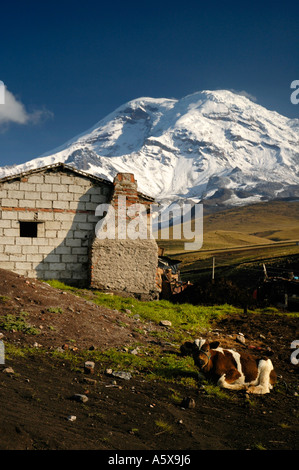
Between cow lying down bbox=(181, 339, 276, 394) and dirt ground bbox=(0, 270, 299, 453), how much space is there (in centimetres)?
22

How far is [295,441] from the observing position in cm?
525

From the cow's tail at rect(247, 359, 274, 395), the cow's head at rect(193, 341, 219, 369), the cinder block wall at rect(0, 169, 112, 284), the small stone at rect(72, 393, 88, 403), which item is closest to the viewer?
the small stone at rect(72, 393, 88, 403)

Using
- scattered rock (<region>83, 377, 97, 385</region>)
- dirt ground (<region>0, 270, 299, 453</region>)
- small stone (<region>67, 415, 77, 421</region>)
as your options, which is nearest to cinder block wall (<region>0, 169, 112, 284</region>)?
dirt ground (<region>0, 270, 299, 453</region>)

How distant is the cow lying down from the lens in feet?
23.2

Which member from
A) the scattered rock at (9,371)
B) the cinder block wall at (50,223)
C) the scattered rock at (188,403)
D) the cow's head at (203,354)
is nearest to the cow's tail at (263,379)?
the cow's head at (203,354)

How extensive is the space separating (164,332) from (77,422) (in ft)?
20.0

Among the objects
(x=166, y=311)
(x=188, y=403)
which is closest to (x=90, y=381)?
(x=188, y=403)

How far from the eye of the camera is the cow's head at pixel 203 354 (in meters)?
7.31

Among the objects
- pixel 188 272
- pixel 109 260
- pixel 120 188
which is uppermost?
pixel 120 188

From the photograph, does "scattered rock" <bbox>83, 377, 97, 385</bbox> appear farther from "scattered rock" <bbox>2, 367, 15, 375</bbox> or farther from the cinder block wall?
the cinder block wall

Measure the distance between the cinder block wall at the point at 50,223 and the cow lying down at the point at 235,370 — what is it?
9118 millimetres

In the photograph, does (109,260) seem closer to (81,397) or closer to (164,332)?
(164,332)
